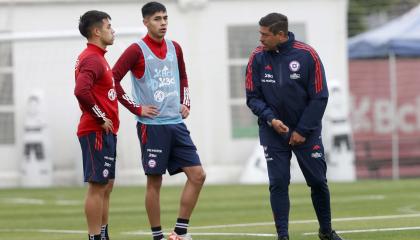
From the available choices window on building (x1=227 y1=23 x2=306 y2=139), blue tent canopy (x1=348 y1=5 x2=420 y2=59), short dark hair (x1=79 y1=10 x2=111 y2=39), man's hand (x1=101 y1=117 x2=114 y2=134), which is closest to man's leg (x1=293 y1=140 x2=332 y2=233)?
man's hand (x1=101 y1=117 x2=114 y2=134)

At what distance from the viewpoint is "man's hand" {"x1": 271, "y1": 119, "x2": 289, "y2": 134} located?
11.1 m

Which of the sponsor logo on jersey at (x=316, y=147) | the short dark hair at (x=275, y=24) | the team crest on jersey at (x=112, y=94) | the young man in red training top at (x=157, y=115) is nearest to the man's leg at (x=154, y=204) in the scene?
the young man in red training top at (x=157, y=115)

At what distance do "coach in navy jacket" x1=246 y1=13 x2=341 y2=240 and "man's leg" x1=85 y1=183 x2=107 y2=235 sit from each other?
1.51m

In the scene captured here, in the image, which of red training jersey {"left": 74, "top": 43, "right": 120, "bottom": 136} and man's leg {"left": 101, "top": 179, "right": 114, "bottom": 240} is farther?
man's leg {"left": 101, "top": 179, "right": 114, "bottom": 240}

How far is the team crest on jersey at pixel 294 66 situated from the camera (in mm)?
11180

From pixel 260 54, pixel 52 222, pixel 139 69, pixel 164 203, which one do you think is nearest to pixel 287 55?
pixel 260 54

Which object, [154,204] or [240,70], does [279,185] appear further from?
[240,70]

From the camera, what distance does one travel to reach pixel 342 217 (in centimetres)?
1496

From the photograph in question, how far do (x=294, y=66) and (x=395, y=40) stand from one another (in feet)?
56.7

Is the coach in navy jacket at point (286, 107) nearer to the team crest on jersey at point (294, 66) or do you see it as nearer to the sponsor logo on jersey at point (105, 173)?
the team crest on jersey at point (294, 66)

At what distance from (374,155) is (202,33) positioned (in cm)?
518

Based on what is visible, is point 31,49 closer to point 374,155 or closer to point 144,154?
point 374,155

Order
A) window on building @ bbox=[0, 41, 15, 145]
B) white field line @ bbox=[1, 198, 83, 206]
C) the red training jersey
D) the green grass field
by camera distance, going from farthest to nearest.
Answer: window on building @ bbox=[0, 41, 15, 145], white field line @ bbox=[1, 198, 83, 206], the green grass field, the red training jersey

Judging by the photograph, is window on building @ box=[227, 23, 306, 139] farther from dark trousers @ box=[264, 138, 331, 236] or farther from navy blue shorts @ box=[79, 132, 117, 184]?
navy blue shorts @ box=[79, 132, 117, 184]
